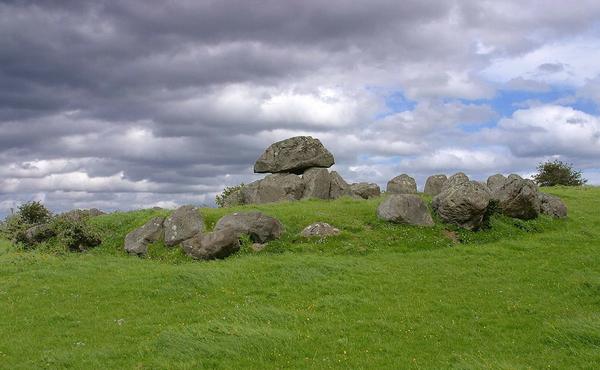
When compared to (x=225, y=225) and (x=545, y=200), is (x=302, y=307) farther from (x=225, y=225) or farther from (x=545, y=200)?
(x=545, y=200)

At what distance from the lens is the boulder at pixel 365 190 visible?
60.1 metres

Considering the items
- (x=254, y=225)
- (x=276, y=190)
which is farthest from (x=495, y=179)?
(x=254, y=225)

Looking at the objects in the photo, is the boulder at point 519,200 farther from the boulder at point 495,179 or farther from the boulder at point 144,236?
the boulder at point 144,236

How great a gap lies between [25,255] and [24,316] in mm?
15853

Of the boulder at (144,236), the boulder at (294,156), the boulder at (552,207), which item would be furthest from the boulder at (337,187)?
the boulder at (144,236)

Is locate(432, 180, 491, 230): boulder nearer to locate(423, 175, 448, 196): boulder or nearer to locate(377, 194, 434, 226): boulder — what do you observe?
locate(377, 194, 434, 226): boulder

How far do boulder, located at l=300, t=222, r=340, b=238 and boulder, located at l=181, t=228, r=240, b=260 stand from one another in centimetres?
517

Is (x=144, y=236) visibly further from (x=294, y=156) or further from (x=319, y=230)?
(x=294, y=156)

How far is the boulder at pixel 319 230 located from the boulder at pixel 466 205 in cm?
876

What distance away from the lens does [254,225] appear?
39406 millimetres

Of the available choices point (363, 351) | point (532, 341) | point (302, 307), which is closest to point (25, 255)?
point (302, 307)

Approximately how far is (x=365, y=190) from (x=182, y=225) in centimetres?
2549

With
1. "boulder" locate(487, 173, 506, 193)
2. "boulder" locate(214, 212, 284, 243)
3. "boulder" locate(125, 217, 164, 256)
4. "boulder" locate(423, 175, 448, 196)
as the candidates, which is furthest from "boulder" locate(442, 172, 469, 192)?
"boulder" locate(125, 217, 164, 256)

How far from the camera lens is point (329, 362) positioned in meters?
18.6
